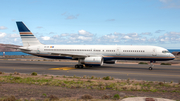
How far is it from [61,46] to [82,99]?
25.6 metres

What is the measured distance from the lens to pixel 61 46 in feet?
114

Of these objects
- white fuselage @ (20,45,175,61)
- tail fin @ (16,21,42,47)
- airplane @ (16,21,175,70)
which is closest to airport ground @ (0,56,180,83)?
airplane @ (16,21,175,70)

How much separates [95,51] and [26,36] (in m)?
15.0

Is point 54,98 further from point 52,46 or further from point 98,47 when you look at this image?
point 52,46

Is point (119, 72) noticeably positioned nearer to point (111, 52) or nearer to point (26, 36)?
point (111, 52)

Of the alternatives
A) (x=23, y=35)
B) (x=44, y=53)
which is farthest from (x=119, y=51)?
(x=23, y=35)

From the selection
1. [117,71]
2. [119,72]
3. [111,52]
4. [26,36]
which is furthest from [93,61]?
[26,36]

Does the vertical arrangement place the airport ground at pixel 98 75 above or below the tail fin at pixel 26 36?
below

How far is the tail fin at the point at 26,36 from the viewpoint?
1419 inches

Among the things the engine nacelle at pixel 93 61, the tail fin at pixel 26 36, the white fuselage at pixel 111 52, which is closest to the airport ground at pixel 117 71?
the engine nacelle at pixel 93 61

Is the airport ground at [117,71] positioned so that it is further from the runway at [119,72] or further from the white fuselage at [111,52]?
the white fuselage at [111,52]

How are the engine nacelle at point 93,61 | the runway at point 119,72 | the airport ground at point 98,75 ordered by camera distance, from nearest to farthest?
the airport ground at point 98,75 < the runway at point 119,72 < the engine nacelle at point 93,61

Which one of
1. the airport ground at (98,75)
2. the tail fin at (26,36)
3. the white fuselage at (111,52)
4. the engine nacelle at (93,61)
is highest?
the tail fin at (26,36)

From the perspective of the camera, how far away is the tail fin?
118 ft
